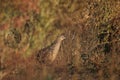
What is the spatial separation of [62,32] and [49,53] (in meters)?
0.82

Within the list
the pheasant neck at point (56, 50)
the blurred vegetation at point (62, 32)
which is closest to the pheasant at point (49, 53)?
the pheasant neck at point (56, 50)

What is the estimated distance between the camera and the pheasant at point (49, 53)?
6.79 metres

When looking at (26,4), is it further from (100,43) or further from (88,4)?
(100,43)

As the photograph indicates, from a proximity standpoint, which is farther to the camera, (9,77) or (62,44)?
(62,44)

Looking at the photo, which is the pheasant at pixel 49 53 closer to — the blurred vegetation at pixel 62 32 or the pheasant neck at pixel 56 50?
the pheasant neck at pixel 56 50

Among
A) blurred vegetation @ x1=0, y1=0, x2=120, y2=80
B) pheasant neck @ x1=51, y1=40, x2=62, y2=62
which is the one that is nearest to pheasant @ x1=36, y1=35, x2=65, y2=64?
pheasant neck @ x1=51, y1=40, x2=62, y2=62

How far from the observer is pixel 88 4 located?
24.0ft

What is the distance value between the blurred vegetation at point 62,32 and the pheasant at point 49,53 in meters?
0.12

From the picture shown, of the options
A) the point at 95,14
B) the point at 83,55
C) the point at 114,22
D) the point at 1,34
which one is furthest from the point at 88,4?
the point at 1,34

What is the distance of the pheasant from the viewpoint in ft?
22.3

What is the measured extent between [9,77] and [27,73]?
1.24 ft

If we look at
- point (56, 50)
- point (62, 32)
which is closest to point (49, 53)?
point (56, 50)

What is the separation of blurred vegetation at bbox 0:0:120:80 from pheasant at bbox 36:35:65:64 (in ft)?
0.41

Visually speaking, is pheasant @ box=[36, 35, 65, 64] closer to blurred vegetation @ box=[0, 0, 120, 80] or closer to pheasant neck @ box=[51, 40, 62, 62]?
pheasant neck @ box=[51, 40, 62, 62]
